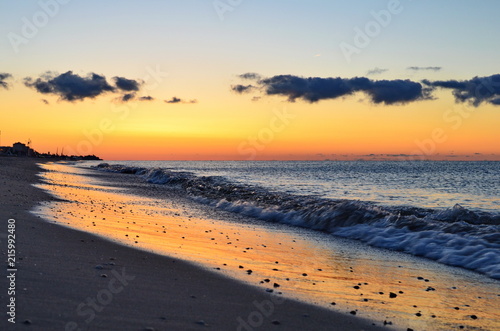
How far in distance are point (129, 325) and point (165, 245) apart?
19.7 feet

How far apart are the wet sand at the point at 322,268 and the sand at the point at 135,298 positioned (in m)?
0.67

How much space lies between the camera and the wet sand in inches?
271

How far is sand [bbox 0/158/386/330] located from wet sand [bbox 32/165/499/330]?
67 cm

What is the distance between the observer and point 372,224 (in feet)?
53.4

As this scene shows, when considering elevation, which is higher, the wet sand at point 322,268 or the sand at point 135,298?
the sand at point 135,298

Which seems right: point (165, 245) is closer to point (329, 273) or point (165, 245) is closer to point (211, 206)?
point (329, 273)

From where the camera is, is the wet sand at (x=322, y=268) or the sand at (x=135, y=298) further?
the wet sand at (x=322, y=268)

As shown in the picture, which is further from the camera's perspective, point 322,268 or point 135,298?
point 322,268

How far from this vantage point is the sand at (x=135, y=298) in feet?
17.2

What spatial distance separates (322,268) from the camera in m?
9.63

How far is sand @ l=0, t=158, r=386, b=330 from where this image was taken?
5242 millimetres

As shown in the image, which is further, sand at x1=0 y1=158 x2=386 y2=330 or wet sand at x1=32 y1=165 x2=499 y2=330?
wet sand at x1=32 y1=165 x2=499 y2=330

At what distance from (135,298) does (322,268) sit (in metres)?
4.85

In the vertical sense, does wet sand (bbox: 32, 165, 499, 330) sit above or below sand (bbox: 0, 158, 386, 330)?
below
